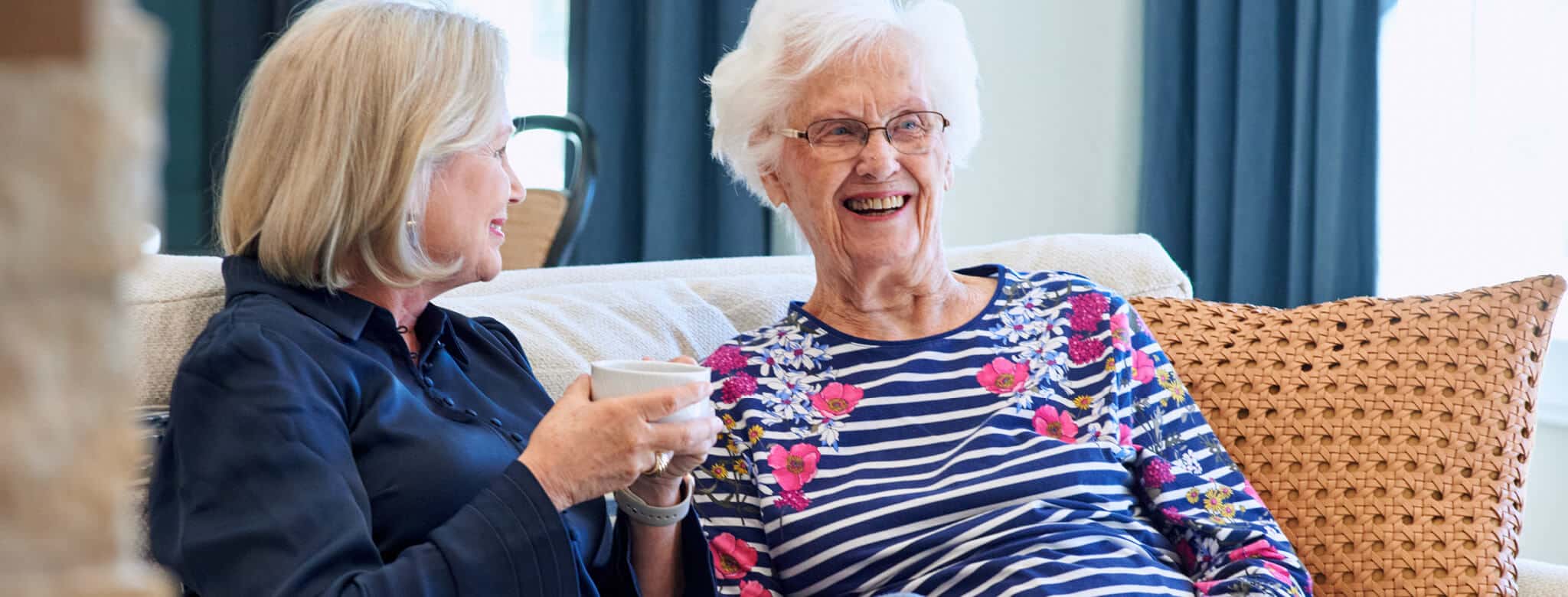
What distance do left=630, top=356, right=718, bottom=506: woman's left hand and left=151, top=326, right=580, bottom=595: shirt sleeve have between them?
0.19 meters

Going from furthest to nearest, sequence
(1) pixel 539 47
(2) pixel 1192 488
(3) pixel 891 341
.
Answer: (1) pixel 539 47, (3) pixel 891 341, (2) pixel 1192 488

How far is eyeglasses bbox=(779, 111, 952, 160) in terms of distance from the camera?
5.29 feet

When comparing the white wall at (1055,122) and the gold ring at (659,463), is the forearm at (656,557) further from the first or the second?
the white wall at (1055,122)

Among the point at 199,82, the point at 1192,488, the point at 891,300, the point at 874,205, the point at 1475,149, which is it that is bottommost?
the point at 1192,488

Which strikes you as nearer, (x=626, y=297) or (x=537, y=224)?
(x=626, y=297)

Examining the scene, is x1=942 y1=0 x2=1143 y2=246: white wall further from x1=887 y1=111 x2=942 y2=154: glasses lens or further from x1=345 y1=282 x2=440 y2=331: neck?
x1=345 y1=282 x2=440 y2=331: neck

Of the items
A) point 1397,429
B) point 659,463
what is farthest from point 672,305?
point 1397,429

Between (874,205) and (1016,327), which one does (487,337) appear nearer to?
(874,205)

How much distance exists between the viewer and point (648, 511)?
50.1 inches

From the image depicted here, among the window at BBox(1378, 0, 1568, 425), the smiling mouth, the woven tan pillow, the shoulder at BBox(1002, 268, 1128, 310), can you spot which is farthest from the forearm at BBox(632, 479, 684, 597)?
the window at BBox(1378, 0, 1568, 425)

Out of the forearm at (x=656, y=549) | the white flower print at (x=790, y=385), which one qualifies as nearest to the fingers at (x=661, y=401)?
the forearm at (x=656, y=549)

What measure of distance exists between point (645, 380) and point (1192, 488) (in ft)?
2.42

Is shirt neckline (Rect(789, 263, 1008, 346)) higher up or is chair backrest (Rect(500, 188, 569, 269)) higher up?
chair backrest (Rect(500, 188, 569, 269))

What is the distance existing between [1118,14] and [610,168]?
1523mm
